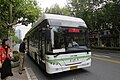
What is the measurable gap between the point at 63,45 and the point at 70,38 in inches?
22.0

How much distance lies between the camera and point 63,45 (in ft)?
27.8

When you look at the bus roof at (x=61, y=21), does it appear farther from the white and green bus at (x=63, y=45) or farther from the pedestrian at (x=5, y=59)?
the pedestrian at (x=5, y=59)

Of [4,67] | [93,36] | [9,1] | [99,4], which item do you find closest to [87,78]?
[4,67]

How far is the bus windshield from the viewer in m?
A: 8.36

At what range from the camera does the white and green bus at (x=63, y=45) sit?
322 inches

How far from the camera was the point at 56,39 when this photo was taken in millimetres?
8305

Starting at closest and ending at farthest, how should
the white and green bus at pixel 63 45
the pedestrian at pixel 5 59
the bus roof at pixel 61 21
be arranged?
the pedestrian at pixel 5 59, the white and green bus at pixel 63 45, the bus roof at pixel 61 21

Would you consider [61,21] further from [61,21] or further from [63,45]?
[63,45]

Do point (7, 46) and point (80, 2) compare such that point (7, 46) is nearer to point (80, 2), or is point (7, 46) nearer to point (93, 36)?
point (80, 2)

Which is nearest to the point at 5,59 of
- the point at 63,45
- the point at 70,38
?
the point at 63,45

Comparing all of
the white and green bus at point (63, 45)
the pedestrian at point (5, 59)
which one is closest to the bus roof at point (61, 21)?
the white and green bus at point (63, 45)

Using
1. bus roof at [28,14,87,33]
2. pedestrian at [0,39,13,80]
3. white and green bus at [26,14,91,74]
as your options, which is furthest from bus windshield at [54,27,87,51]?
pedestrian at [0,39,13,80]

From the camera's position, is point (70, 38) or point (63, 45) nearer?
point (63, 45)

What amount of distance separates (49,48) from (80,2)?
32.8 m
